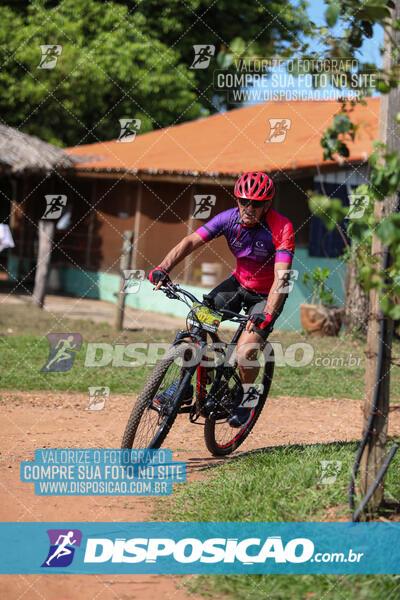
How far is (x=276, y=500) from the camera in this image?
438cm

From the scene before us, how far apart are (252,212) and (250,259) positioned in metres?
0.41

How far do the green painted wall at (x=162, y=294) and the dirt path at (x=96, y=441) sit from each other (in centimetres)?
554

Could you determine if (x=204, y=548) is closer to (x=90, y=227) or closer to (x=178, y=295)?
(x=178, y=295)

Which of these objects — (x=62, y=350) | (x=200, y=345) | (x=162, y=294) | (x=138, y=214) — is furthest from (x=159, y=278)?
(x=138, y=214)

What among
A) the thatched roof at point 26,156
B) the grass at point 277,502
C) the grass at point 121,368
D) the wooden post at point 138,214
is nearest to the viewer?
the grass at point 277,502

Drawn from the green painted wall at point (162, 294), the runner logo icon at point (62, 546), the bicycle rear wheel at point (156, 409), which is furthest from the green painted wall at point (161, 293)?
the runner logo icon at point (62, 546)

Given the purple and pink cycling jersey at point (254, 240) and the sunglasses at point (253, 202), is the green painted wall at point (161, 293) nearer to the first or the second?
the purple and pink cycling jersey at point (254, 240)

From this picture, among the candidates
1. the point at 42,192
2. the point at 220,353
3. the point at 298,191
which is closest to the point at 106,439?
the point at 220,353

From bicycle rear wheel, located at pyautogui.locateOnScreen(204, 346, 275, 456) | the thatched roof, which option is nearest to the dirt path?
bicycle rear wheel, located at pyautogui.locateOnScreen(204, 346, 275, 456)

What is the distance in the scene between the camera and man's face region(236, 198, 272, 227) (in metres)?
5.47

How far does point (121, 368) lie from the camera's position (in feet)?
31.8

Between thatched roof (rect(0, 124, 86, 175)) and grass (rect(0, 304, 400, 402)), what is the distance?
3.90 meters

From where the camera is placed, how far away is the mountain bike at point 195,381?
16.5 feet

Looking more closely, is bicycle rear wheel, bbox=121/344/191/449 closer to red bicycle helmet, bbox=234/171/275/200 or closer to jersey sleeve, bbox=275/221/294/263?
jersey sleeve, bbox=275/221/294/263
